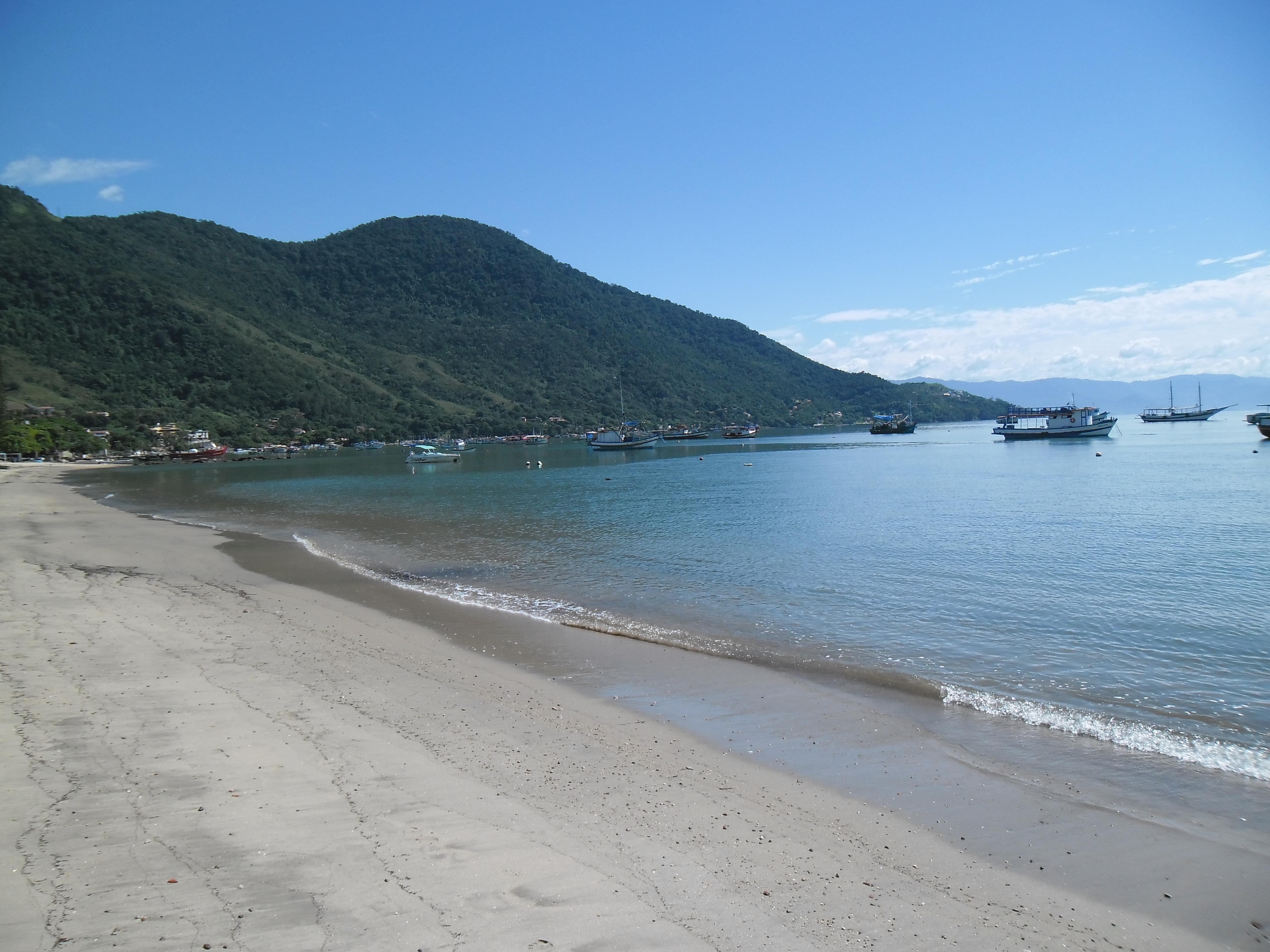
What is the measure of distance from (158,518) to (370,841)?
31749mm

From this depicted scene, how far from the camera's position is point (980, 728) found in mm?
7664

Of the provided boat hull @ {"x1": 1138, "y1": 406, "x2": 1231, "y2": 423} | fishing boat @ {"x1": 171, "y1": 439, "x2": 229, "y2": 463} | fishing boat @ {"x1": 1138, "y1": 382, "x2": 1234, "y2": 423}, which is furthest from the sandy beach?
boat hull @ {"x1": 1138, "y1": 406, "x2": 1231, "y2": 423}

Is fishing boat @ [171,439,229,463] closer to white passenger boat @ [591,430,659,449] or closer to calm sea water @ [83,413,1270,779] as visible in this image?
white passenger boat @ [591,430,659,449]

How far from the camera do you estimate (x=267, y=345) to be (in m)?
138

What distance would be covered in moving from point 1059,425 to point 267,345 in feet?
459

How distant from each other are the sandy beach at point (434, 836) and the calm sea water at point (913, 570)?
3489mm

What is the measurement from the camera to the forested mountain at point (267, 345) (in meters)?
117

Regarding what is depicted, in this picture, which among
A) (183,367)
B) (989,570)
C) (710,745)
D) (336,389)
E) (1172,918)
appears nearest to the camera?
(1172,918)

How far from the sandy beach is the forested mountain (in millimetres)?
123826

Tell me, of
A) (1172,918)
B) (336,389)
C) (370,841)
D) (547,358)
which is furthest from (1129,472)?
(547,358)

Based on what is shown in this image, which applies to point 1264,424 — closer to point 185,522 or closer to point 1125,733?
point 1125,733

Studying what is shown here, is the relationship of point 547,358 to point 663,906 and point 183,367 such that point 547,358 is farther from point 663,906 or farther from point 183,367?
point 663,906

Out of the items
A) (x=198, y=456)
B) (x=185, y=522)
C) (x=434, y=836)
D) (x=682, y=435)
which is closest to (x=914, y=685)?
(x=434, y=836)

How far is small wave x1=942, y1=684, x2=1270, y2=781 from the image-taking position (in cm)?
679
